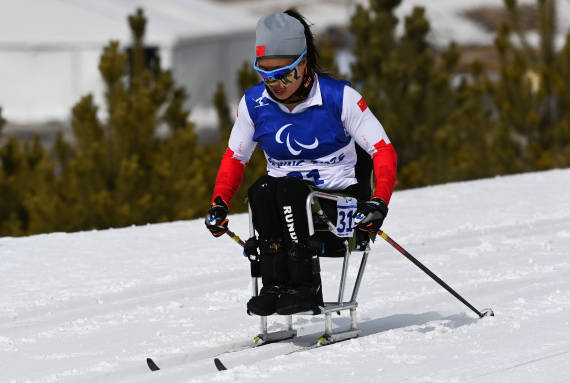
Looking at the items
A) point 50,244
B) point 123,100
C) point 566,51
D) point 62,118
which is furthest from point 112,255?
point 62,118

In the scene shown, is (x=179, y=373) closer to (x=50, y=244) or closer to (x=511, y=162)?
(x=50, y=244)

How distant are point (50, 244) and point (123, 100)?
2.75 meters

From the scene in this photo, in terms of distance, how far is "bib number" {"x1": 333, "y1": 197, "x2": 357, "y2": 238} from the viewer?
4535 mm

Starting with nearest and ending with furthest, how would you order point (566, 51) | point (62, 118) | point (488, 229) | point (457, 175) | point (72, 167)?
1. point (488, 229)
2. point (72, 167)
3. point (457, 175)
4. point (566, 51)
5. point (62, 118)

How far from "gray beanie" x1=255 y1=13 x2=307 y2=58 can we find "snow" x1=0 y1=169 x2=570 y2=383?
1.33 m

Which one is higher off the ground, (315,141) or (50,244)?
(315,141)

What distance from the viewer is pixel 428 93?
40.2 ft

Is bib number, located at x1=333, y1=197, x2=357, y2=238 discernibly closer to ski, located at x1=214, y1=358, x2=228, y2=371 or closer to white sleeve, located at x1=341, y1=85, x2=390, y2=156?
white sleeve, located at x1=341, y1=85, x2=390, y2=156

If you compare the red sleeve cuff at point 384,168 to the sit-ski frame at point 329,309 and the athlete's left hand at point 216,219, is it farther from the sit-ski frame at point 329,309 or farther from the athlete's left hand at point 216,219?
the athlete's left hand at point 216,219

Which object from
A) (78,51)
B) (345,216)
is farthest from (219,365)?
(78,51)

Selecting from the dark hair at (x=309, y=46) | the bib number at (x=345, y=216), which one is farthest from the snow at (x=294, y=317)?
the dark hair at (x=309, y=46)

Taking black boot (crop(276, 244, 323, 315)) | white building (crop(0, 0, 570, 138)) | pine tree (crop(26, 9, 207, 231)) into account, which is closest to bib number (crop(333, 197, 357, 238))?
black boot (crop(276, 244, 323, 315))

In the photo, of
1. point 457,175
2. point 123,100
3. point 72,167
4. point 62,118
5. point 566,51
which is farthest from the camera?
point 62,118

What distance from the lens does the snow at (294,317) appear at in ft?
14.5
